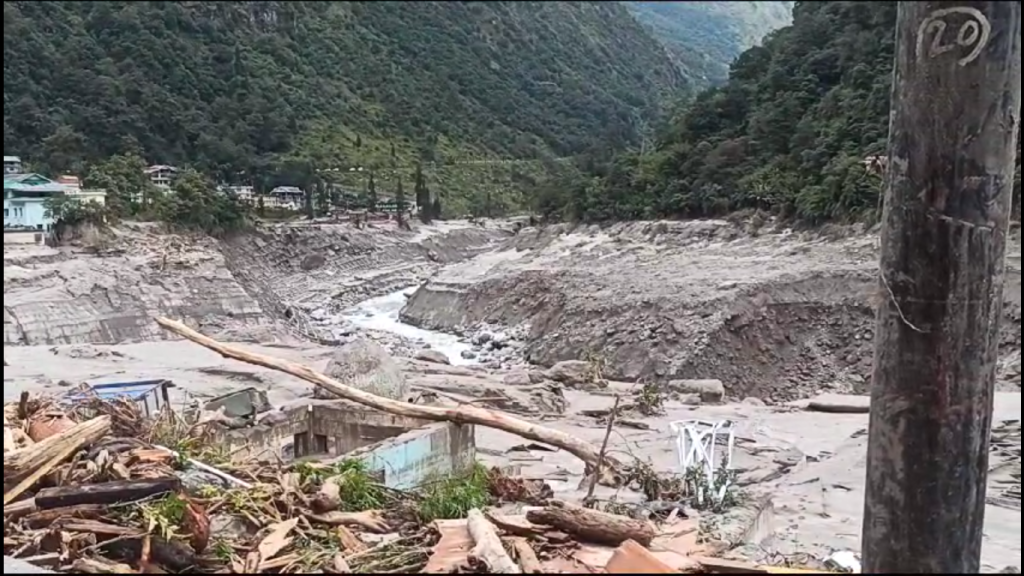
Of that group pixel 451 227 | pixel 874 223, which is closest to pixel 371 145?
pixel 451 227

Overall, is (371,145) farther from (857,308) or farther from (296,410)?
(296,410)

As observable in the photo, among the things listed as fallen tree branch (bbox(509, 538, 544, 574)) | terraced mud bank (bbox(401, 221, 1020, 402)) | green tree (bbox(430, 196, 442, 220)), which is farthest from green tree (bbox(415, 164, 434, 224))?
fallen tree branch (bbox(509, 538, 544, 574))

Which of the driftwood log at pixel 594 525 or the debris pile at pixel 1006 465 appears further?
the debris pile at pixel 1006 465

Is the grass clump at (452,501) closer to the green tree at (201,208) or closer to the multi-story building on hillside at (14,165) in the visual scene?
the green tree at (201,208)

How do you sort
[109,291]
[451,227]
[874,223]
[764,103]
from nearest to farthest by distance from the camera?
[874,223]
[109,291]
[764,103]
[451,227]

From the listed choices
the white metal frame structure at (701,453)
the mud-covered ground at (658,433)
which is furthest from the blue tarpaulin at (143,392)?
the white metal frame structure at (701,453)

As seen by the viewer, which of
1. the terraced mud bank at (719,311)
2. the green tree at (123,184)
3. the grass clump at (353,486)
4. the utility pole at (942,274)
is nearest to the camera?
the utility pole at (942,274)
